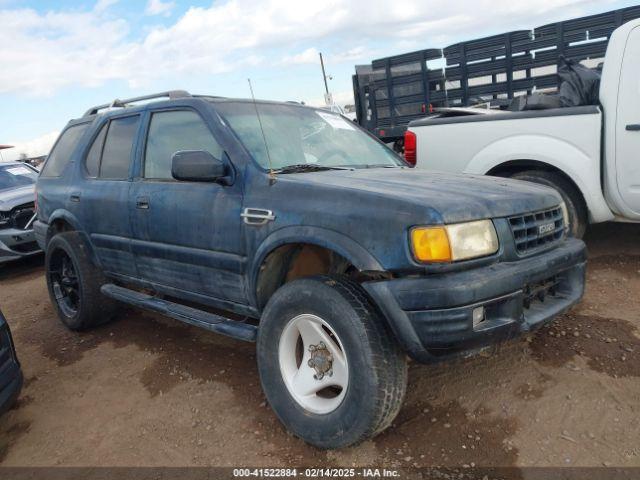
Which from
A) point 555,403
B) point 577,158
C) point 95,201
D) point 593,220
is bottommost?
point 555,403

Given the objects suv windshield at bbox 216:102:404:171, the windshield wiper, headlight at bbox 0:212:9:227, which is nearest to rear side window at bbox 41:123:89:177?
suv windshield at bbox 216:102:404:171

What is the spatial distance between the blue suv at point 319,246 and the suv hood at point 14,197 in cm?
371

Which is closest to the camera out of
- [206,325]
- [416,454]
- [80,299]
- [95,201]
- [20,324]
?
[416,454]

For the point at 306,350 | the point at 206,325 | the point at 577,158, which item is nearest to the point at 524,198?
the point at 306,350

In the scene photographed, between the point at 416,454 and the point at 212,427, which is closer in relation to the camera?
the point at 416,454

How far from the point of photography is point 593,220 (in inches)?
176

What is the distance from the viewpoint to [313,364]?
248 cm

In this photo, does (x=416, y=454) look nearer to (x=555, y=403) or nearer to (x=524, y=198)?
(x=555, y=403)

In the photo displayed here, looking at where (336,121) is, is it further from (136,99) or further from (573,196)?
(573,196)

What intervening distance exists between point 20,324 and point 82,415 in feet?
7.36

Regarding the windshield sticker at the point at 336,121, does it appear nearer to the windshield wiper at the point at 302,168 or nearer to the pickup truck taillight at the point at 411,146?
the windshield wiper at the point at 302,168

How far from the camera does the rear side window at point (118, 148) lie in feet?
11.9

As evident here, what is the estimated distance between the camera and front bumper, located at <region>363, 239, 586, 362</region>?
2105mm

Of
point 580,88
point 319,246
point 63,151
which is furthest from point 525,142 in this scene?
point 63,151
